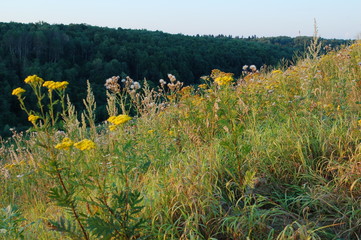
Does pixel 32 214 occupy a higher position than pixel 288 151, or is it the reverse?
pixel 288 151

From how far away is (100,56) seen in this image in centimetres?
5888

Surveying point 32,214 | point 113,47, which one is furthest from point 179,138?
point 113,47

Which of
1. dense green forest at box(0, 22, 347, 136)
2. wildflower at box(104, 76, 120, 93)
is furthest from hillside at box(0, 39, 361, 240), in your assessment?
dense green forest at box(0, 22, 347, 136)

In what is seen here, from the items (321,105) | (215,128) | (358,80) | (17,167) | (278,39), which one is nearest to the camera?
(321,105)

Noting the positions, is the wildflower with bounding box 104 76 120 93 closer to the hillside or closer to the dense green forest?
the hillside

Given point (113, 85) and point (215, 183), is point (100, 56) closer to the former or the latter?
point (113, 85)

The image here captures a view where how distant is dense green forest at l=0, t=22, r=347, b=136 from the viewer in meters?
46.8

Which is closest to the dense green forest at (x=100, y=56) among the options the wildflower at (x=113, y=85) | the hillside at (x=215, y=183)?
the wildflower at (x=113, y=85)

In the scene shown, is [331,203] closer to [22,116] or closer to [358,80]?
[358,80]

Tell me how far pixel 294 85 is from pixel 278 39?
7406 cm

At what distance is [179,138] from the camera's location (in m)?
3.44

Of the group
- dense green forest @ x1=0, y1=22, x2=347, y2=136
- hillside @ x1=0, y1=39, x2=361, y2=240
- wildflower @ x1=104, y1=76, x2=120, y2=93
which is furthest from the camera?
dense green forest @ x1=0, y1=22, x2=347, y2=136

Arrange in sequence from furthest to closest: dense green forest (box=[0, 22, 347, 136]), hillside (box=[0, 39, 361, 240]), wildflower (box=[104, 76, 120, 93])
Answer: dense green forest (box=[0, 22, 347, 136]) < wildflower (box=[104, 76, 120, 93]) < hillside (box=[0, 39, 361, 240])

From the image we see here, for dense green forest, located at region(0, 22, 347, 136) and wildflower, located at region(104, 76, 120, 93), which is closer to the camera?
wildflower, located at region(104, 76, 120, 93)
